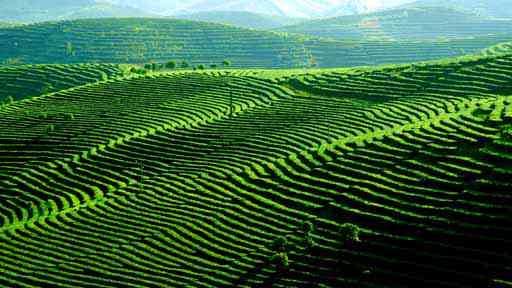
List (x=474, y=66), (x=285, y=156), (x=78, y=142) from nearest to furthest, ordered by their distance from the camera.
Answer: (x=285, y=156) → (x=78, y=142) → (x=474, y=66)

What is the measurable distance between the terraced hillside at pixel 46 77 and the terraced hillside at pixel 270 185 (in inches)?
1690

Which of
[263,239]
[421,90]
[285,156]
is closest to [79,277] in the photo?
[263,239]

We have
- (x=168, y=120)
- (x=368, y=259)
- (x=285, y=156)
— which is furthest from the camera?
(x=168, y=120)

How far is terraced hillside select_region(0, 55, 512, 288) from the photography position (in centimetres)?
5606

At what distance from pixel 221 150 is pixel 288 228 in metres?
27.5

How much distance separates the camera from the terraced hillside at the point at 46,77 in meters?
160

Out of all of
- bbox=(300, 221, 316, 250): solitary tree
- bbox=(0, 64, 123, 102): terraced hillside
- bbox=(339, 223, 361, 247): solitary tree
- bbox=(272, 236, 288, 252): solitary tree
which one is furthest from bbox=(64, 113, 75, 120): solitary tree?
bbox=(339, 223, 361, 247): solitary tree

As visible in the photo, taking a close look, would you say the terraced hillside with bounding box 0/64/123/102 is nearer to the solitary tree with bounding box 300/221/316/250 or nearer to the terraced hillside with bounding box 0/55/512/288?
the terraced hillside with bounding box 0/55/512/288

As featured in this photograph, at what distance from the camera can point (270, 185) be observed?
241 ft

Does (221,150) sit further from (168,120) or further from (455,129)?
(455,129)

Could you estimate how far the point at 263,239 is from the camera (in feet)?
205

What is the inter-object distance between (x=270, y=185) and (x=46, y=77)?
359ft

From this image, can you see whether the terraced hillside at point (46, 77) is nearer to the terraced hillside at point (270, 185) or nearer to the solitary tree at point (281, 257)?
the terraced hillside at point (270, 185)

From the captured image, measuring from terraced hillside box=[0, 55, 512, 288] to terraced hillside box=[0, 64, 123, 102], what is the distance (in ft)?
141
